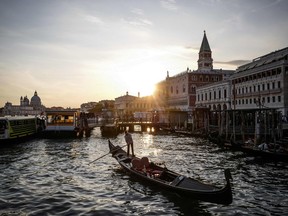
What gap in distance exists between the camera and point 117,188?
1470cm

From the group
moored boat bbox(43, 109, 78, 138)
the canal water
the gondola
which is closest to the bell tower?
moored boat bbox(43, 109, 78, 138)

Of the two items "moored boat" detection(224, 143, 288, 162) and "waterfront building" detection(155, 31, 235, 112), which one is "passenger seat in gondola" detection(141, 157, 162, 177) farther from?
"waterfront building" detection(155, 31, 235, 112)

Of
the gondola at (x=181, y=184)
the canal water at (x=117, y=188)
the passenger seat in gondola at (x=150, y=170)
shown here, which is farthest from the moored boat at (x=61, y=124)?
the passenger seat in gondola at (x=150, y=170)

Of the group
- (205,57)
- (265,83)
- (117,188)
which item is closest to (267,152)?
(117,188)

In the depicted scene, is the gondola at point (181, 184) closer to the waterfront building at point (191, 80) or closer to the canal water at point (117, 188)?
the canal water at point (117, 188)

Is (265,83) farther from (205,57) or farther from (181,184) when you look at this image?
(181,184)

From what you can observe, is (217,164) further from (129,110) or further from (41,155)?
(129,110)

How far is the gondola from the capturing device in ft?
34.8

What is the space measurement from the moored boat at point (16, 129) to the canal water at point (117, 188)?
848 cm

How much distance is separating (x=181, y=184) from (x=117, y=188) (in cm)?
377

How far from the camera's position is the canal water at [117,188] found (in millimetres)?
11633

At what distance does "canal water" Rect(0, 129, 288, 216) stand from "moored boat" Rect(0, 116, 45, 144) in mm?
8484

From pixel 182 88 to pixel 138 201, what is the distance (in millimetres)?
67572

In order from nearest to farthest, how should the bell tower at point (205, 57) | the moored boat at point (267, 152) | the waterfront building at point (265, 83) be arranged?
the moored boat at point (267, 152) → the waterfront building at point (265, 83) → the bell tower at point (205, 57)
